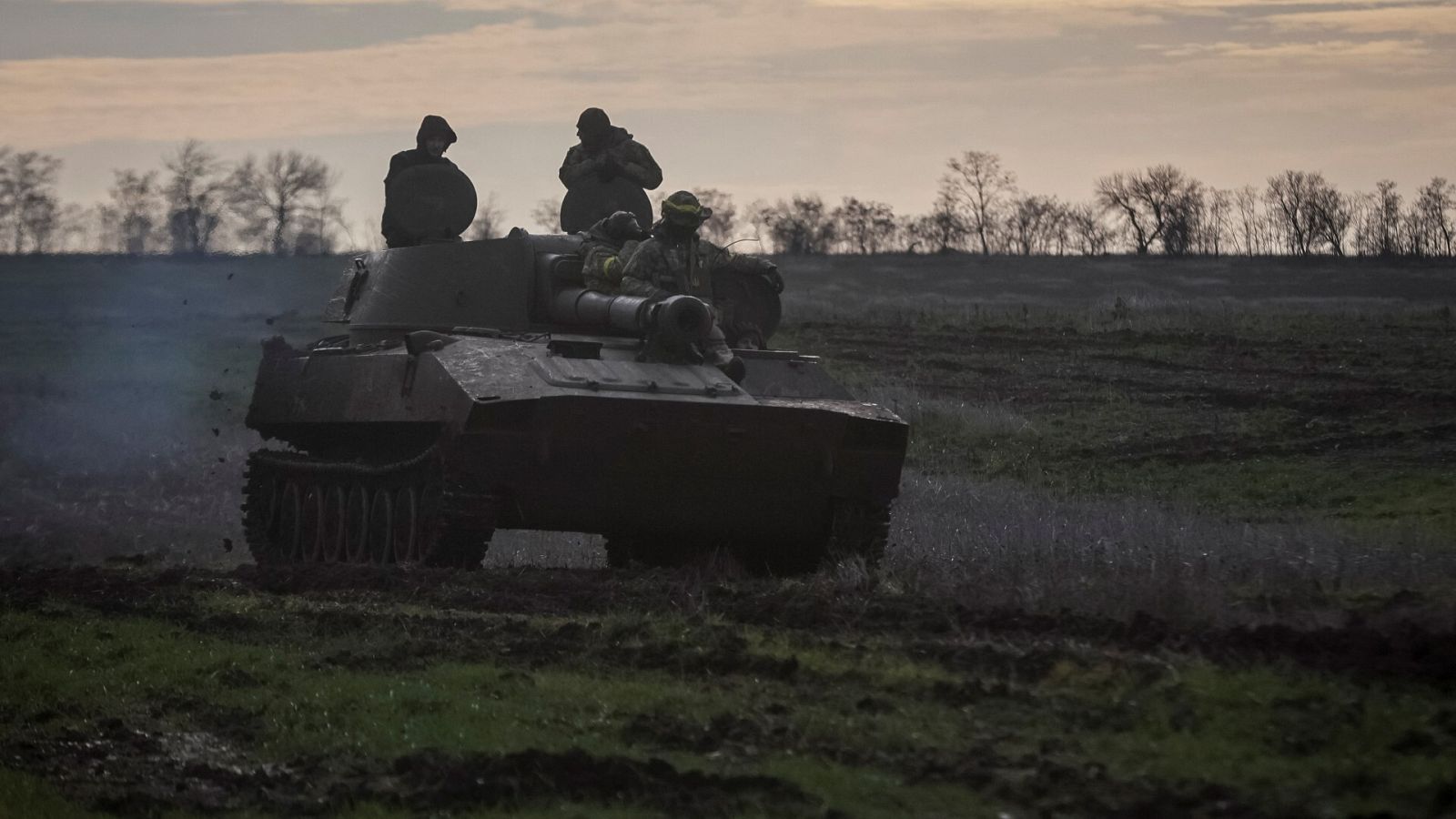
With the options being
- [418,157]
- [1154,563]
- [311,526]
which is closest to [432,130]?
[418,157]

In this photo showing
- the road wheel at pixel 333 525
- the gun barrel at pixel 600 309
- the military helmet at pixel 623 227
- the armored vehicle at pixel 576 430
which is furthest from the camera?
the road wheel at pixel 333 525

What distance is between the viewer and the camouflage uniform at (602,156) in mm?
15344

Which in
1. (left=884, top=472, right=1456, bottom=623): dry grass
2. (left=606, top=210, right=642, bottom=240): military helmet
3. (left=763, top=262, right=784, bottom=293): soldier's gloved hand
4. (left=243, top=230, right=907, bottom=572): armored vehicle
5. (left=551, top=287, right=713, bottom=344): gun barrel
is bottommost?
(left=884, top=472, right=1456, bottom=623): dry grass

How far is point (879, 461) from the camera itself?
12625 mm

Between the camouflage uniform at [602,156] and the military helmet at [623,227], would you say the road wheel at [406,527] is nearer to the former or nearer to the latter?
the military helmet at [623,227]

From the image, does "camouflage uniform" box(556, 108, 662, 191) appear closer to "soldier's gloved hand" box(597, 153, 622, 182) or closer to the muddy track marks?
"soldier's gloved hand" box(597, 153, 622, 182)

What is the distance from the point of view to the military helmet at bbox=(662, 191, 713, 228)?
13297 mm

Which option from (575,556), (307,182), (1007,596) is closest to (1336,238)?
(307,182)

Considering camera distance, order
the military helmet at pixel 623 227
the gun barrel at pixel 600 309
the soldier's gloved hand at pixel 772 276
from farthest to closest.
Result: the soldier's gloved hand at pixel 772 276
the military helmet at pixel 623 227
the gun barrel at pixel 600 309

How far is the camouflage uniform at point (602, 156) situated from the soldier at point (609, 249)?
119cm

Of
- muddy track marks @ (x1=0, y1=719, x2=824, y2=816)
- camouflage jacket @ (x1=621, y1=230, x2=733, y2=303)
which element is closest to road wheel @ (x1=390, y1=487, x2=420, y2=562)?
camouflage jacket @ (x1=621, y1=230, x2=733, y2=303)

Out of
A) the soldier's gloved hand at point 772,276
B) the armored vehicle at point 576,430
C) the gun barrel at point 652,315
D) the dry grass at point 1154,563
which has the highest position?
the soldier's gloved hand at point 772,276

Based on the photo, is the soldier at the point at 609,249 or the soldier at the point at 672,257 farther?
the soldier at the point at 609,249

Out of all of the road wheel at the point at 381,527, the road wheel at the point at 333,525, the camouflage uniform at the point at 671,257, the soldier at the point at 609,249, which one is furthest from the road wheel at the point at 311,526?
the camouflage uniform at the point at 671,257
